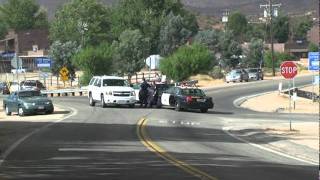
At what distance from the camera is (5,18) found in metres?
194

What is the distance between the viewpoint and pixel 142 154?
18641 millimetres

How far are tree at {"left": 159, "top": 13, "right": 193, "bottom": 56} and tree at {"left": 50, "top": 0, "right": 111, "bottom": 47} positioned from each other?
1854cm

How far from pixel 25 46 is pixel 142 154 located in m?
151

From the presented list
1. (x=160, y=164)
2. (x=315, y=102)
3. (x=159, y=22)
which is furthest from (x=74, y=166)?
(x=159, y=22)

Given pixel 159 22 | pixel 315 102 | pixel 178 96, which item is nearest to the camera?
pixel 178 96

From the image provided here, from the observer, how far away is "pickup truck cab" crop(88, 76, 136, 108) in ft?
136

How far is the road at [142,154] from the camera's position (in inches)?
574

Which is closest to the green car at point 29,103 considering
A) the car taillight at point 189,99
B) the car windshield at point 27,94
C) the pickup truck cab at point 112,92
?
the car windshield at point 27,94

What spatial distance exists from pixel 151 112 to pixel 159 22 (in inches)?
3621

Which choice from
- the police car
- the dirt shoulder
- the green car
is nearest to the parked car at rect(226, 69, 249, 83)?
the dirt shoulder

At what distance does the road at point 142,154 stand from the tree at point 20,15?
164 metres

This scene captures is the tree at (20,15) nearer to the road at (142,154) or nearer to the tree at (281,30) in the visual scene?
the tree at (281,30)

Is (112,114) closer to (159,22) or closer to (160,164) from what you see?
(160,164)

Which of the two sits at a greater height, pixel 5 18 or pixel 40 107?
pixel 5 18
